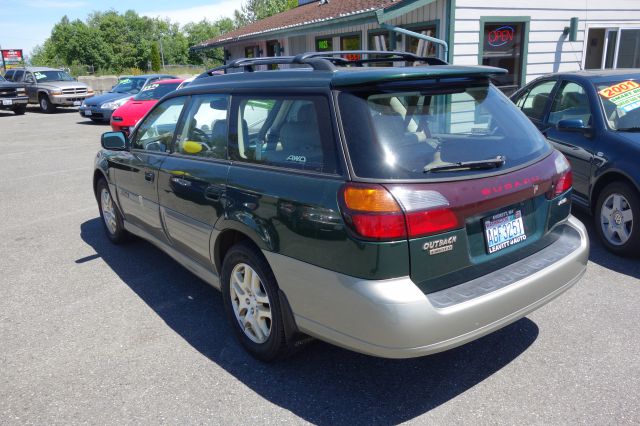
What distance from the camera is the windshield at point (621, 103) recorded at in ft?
16.1

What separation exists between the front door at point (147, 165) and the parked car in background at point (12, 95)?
69.2 feet

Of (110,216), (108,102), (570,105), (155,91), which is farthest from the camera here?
(108,102)

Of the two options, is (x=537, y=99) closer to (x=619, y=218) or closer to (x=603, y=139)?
(x=603, y=139)

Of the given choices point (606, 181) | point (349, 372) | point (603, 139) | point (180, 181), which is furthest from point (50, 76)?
point (349, 372)

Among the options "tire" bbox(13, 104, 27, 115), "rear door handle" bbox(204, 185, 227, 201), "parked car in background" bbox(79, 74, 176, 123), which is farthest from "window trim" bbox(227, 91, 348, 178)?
"tire" bbox(13, 104, 27, 115)

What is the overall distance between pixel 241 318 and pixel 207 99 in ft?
5.08

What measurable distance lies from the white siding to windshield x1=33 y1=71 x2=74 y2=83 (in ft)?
65.9

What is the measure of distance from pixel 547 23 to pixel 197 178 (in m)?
9.69

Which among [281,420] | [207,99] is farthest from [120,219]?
→ [281,420]

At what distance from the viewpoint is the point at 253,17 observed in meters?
78.2

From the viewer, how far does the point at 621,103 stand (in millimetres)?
5051

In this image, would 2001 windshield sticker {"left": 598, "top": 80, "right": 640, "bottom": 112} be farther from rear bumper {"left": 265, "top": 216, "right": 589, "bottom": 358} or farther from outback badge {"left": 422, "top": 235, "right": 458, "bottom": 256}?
outback badge {"left": 422, "top": 235, "right": 458, "bottom": 256}

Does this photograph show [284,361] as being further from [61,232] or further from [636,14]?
[636,14]

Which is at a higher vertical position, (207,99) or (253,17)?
(253,17)
